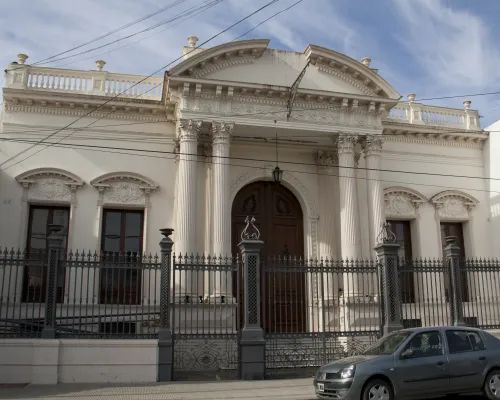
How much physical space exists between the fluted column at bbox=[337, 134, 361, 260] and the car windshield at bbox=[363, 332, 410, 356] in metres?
7.05

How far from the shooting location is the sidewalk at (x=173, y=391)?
10211 millimetres

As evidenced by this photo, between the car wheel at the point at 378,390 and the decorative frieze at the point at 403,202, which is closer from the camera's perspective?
the car wheel at the point at 378,390

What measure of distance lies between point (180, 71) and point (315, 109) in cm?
453

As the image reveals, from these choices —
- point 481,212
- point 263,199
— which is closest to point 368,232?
point 263,199

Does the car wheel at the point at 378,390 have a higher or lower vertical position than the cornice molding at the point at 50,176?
lower

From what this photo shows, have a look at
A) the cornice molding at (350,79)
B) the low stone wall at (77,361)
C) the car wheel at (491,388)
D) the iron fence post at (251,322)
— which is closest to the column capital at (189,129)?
the cornice molding at (350,79)

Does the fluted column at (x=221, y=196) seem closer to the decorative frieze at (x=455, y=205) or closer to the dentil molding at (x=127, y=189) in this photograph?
the dentil molding at (x=127, y=189)

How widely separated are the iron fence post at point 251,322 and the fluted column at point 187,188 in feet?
11.4

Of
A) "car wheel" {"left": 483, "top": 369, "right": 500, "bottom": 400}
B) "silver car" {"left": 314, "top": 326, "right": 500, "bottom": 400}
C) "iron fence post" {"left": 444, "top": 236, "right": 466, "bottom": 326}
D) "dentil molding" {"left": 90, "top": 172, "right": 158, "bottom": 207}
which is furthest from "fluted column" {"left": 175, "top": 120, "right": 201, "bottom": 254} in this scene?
"car wheel" {"left": 483, "top": 369, "right": 500, "bottom": 400}

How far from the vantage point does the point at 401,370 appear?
920 centimetres

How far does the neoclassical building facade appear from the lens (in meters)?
17.4

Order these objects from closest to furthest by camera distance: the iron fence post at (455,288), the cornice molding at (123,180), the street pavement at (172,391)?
the street pavement at (172,391), the iron fence post at (455,288), the cornice molding at (123,180)

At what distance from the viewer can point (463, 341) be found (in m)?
10.1

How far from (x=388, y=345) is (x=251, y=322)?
3.64m
